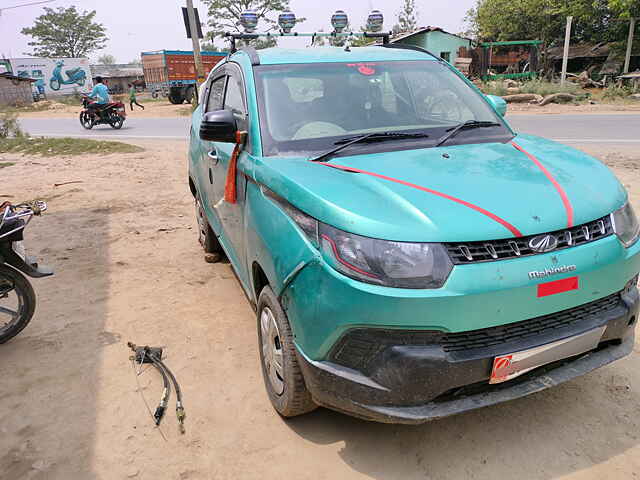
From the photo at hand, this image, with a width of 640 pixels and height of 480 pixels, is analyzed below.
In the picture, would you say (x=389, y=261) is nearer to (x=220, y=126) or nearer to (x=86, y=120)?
(x=220, y=126)

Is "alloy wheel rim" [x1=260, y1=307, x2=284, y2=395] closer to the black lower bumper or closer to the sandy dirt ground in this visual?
the sandy dirt ground

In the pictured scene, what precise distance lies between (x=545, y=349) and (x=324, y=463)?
3.69 feet

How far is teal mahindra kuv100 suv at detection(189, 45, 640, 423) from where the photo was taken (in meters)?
1.89

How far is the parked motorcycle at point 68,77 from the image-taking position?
1735 inches

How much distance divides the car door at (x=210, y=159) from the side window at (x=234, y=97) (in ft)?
0.61

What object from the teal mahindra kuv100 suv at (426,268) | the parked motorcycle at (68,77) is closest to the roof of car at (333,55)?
the teal mahindra kuv100 suv at (426,268)

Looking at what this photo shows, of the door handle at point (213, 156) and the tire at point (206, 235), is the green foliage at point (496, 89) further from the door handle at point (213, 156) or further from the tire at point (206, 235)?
the door handle at point (213, 156)

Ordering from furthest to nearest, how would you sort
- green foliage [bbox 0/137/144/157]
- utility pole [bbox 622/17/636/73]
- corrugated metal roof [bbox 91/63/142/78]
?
corrugated metal roof [bbox 91/63/142/78] → utility pole [bbox 622/17/636/73] → green foliage [bbox 0/137/144/157]

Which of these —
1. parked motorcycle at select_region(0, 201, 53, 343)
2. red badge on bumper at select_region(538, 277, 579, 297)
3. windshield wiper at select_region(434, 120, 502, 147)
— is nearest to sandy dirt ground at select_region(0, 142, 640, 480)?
parked motorcycle at select_region(0, 201, 53, 343)

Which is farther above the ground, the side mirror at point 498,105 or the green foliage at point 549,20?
the green foliage at point 549,20

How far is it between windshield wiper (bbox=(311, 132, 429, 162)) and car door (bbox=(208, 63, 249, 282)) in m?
0.53

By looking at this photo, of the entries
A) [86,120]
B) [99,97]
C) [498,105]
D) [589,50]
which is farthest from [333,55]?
[589,50]

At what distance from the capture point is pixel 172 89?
99.3 ft

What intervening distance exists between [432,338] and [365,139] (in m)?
1.28
